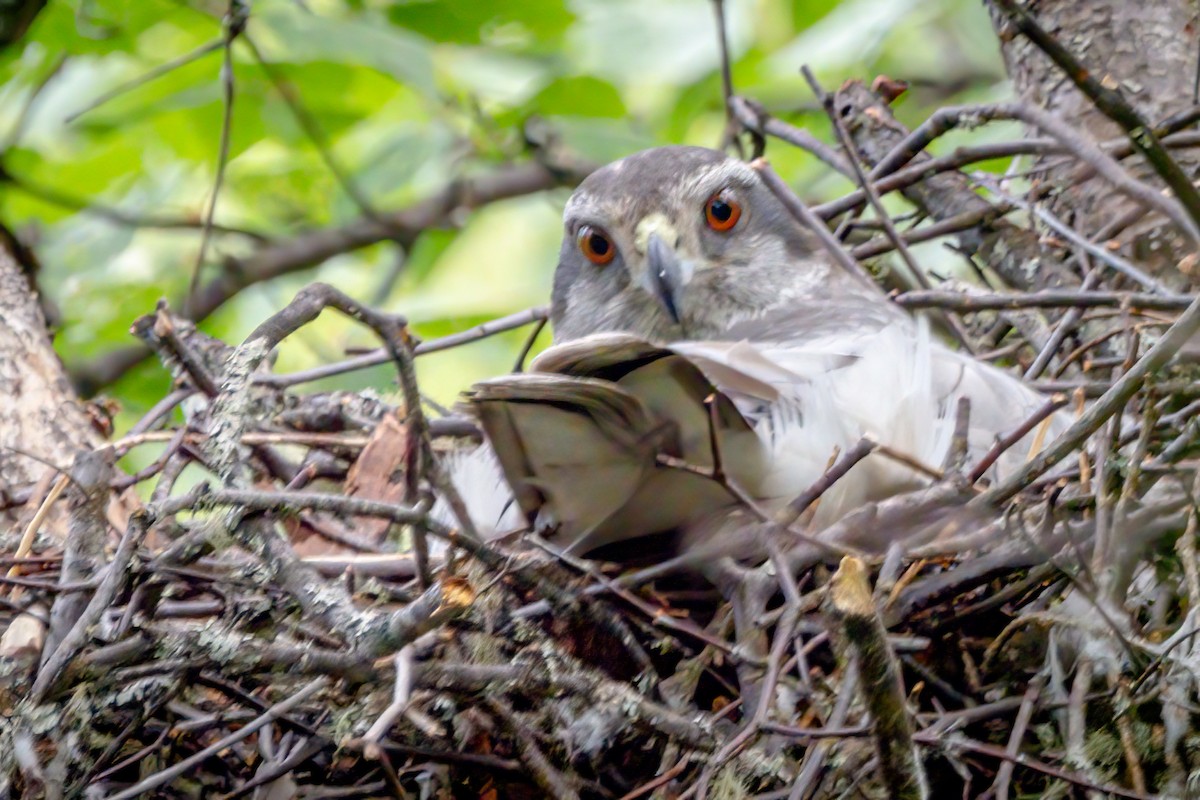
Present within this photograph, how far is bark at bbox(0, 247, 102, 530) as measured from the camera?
2.48 m

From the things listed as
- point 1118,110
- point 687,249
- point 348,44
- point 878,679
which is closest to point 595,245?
point 687,249

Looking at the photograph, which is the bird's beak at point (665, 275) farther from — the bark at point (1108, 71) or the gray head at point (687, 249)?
the bark at point (1108, 71)

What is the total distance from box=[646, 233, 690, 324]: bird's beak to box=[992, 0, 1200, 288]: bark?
84 centimetres

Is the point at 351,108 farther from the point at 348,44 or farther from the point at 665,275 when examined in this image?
the point at 665,275

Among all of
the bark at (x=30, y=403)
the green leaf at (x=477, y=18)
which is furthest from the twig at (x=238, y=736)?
the green leaf at (x=477, y=18)

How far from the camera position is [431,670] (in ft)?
4.78

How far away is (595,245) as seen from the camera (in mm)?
2992

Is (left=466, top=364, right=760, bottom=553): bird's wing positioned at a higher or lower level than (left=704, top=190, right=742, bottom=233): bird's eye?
lower

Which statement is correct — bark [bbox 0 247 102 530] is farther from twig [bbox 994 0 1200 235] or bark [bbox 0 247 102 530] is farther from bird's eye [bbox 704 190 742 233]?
twig [bbox 994 0 1200 235]

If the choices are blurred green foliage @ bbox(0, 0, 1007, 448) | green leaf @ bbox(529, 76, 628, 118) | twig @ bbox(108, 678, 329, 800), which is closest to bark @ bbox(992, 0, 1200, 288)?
blurred green foliage @ bbox(0, 0, 1007, 448)

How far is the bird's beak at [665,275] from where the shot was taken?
9.09 feet

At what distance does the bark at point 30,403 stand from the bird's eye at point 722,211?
4.51 ft

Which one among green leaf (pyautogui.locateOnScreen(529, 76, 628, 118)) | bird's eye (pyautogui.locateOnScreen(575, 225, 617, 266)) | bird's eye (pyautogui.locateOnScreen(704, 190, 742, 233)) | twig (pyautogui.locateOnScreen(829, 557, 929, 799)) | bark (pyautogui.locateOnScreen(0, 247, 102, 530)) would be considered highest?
green leaf (pyautogui.locateOnScreen(529, 76, 628, 118))

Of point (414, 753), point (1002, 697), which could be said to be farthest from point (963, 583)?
point (414, 753)
